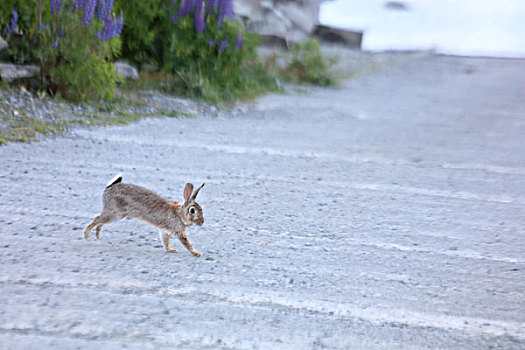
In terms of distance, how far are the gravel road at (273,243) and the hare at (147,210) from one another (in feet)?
0.66

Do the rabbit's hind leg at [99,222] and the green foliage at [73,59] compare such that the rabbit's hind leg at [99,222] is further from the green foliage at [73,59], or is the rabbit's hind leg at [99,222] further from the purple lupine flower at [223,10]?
the purple lupine flower at [223,10]

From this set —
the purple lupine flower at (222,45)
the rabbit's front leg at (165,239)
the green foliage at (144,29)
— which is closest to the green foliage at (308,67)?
the purple lupine flower at (222,45)

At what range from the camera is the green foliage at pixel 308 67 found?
13086mm

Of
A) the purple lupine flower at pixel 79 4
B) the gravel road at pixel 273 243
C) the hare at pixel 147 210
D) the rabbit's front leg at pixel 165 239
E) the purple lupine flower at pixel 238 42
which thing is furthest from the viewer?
the purple lupine flower at pixel 238 42

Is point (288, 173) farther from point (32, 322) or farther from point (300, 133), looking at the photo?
point (32, 322)

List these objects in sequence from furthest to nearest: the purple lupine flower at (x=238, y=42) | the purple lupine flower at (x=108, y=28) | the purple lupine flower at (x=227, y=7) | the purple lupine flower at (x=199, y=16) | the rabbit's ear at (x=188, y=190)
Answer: the purple lupine flower at (x=238, y=42) → the purple lupine flower at (x=227, y=7) → the purple lupine flower at (x=199, y=16) → the purple lupine flower at (x=108, y=28) → the rabbit's ear at (x=188, y=190)

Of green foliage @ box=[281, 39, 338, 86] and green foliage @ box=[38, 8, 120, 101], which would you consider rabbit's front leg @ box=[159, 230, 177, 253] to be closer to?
green foliage @ box=[38, 8, 120, 101]

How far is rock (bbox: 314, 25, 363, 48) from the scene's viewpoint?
18.7 meters

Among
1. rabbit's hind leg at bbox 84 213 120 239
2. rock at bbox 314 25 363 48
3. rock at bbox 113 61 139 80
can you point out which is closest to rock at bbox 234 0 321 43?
rock at bbox 314 25 363 48

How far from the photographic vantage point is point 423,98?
1226 centimetres

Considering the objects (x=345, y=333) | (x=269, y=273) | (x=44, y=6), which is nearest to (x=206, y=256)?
(x=269, y=273)

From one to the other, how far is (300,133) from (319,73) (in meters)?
4.70

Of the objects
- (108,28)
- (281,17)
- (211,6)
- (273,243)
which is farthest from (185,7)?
(281,17)

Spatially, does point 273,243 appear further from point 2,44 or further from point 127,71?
point 127,71
